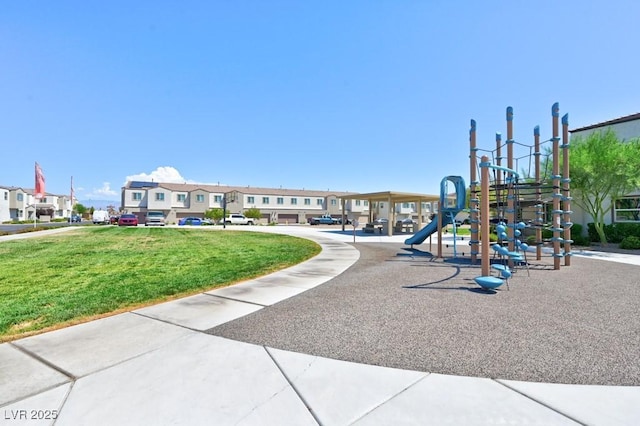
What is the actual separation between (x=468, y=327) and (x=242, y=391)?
3292 millimetres

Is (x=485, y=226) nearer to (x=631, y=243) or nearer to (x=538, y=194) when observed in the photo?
(x=538, y=194)

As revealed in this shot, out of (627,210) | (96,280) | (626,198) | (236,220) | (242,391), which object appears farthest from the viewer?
(236,220)

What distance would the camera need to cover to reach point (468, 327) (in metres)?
4.57

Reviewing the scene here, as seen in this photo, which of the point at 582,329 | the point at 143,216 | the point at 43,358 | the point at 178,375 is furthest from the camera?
the point at 143,216

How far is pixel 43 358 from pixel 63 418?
4.83 ft

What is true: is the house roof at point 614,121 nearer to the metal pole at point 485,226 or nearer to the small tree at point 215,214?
the metal pole at point 485,226

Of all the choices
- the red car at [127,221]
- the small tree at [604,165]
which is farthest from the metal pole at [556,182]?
the red car at [127,221]

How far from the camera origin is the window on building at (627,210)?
1765 centimetres

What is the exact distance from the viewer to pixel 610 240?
17.5 metres

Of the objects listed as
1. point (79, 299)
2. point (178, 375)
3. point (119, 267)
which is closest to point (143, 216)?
point (119, 267)

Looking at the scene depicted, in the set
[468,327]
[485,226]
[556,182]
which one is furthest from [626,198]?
[468,327]

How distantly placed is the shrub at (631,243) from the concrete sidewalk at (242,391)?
16948mm

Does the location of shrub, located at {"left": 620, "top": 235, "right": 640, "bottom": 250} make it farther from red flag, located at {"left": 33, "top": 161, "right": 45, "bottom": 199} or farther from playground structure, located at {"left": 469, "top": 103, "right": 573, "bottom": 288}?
red flag, located at {"left": 33, "top": 161, "right": 45, "bottom": 199}

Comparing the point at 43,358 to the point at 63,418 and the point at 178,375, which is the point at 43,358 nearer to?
the point at 63,418
